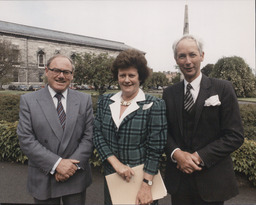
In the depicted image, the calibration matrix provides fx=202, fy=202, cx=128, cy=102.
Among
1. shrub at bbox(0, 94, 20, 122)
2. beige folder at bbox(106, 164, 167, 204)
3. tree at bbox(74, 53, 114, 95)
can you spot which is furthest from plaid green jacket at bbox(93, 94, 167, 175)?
tree at bbox(74, 53, 114, 95)

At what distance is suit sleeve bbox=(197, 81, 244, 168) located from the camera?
6.01 ft

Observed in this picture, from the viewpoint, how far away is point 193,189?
201 centimetres

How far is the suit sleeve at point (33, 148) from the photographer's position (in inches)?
78.8

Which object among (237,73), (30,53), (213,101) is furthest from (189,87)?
(30,53)

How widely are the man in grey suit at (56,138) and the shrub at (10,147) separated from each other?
3.06 metres

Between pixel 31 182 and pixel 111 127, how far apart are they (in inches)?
42.2

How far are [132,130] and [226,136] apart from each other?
867mm

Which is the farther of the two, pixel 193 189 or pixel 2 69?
pixel 2 69

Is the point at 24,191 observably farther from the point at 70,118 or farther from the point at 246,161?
the point at 246,161

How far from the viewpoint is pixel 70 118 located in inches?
84.6

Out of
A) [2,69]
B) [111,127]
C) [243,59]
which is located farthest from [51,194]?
[243,59]

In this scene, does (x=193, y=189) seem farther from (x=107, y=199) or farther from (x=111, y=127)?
(x=111, y=127)

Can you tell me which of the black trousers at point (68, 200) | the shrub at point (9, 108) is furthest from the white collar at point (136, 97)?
the shrub at point (9, 108)

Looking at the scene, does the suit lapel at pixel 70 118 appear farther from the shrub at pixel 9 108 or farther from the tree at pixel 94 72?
the tree at pixel 94 72
